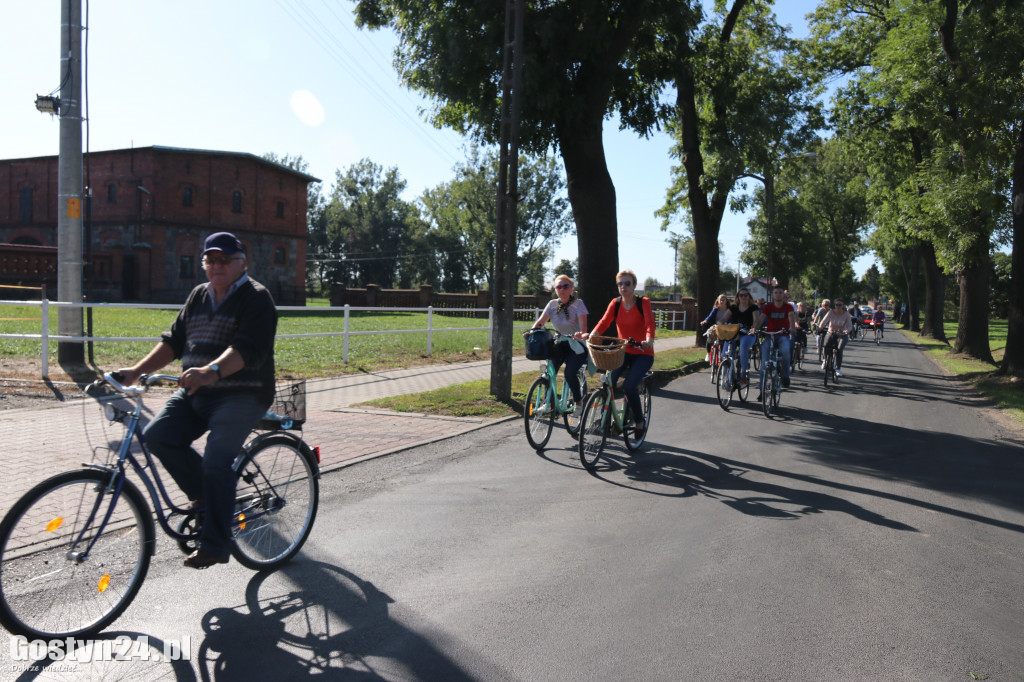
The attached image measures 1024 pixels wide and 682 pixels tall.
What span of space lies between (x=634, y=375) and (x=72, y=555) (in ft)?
18.8

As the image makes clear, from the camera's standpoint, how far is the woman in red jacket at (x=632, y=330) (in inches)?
318

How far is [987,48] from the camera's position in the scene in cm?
1733

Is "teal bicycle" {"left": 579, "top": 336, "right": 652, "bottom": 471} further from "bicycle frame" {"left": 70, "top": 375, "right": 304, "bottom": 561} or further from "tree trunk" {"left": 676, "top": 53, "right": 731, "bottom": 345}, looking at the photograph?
"tree trunk" {"left": 676, "top": 53, "right": 731, "bottom": 345}

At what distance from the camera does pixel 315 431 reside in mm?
8695

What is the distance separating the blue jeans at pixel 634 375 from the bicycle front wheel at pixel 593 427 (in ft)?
1.45

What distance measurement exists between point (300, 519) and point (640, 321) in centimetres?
451

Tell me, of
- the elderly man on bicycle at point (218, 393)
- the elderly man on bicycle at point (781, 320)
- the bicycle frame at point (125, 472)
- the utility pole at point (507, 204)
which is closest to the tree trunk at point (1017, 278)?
the elderly man on bicycle at point (781, 320)

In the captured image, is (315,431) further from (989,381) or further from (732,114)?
(732,114)

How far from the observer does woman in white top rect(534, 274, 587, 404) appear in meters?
8.33

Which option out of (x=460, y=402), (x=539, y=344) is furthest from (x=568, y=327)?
(x=460, y=402)

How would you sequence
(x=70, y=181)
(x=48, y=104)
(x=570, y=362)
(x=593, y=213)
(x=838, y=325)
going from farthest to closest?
(x=838, y=325) → (x=593, y=213) → (x=70, y=181) → (x=48, y=104) → (x=570, y=362)

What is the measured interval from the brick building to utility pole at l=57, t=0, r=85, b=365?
36870mm

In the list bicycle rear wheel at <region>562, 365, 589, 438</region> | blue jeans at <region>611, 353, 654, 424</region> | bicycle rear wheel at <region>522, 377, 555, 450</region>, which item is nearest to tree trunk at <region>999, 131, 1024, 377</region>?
blue jeans at <region>611, 353, 654, 424</region>

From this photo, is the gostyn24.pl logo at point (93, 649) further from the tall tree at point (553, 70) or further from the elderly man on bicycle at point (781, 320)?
the elderly man on bicycle at point (781, 320)
